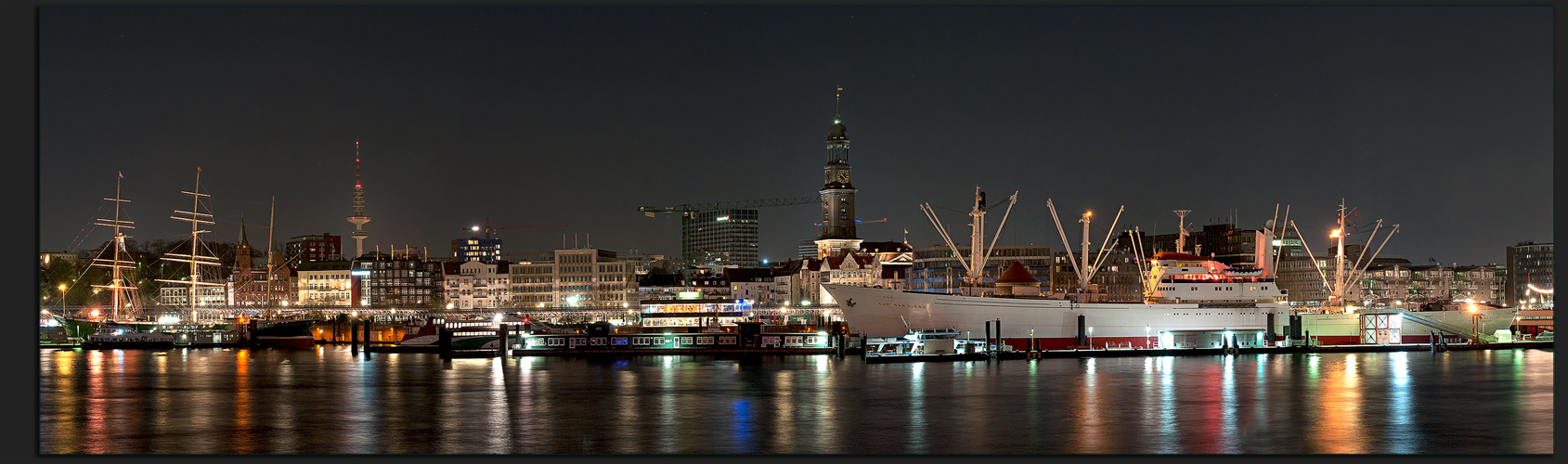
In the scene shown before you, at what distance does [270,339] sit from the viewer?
3548 inches

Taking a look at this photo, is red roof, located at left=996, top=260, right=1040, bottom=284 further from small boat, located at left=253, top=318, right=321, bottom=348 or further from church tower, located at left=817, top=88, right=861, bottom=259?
church tower, located at left=817, top=88, right=861, bottom=259

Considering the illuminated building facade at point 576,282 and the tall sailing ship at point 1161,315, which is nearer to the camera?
the tall sailing ship at point 1161,315

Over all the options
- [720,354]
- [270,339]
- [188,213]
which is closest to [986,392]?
[720,354]

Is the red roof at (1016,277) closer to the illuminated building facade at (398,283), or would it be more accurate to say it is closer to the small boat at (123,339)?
the small boat at (123,339)

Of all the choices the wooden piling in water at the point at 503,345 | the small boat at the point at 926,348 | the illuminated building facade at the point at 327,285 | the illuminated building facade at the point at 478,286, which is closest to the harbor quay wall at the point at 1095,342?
the small boat at the point at 926,348

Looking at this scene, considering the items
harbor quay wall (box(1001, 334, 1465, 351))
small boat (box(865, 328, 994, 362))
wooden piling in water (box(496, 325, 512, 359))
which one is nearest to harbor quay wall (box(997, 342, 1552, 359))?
harbor quay wall (box(1001, 334, 1465, 351))

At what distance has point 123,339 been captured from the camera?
291 ft

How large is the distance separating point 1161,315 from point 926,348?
15693 millimetres

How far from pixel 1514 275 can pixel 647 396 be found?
14475 centimetres

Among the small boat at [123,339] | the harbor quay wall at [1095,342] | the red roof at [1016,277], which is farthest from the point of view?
the small boat at [123,339]

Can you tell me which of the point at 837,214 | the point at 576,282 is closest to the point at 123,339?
the point at 576,282

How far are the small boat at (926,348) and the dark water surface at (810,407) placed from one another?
232cm

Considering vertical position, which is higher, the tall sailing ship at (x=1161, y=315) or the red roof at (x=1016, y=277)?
the red roof at (x=1016, y=277)

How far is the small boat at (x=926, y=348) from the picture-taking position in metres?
62.8
